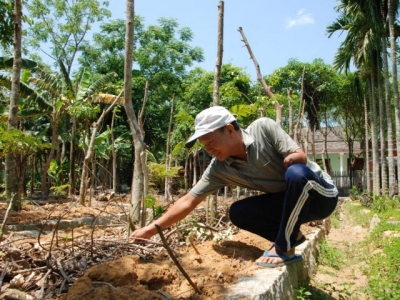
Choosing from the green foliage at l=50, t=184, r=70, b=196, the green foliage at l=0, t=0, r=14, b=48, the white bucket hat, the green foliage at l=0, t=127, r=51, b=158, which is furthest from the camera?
the green foliage at l=50, t=184, r=70, b=196

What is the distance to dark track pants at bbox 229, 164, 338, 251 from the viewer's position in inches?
113

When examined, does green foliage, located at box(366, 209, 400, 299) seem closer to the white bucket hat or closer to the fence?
the white bucket hat

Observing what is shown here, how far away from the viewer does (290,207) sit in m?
2.92

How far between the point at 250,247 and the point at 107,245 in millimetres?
1289

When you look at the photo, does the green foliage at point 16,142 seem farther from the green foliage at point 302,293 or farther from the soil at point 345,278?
the green foliage at point 302,293

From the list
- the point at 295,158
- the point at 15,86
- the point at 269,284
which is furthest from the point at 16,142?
the point at 269,284

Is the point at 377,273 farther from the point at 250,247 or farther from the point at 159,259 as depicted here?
the point at 159,259

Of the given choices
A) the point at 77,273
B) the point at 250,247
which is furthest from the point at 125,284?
the point at 250,247

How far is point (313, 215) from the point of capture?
3203mm

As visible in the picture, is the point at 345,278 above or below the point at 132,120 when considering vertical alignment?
below

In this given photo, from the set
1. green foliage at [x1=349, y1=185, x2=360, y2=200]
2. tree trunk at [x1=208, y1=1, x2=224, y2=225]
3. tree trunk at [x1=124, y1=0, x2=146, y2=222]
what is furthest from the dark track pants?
green foliage at [x1=349, y1=185, x2=360, y2=200]

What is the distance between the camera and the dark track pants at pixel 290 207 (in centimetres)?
286

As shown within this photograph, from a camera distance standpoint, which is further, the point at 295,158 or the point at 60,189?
the point at 60,189

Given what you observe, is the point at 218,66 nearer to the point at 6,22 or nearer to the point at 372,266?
the point at 372,266
